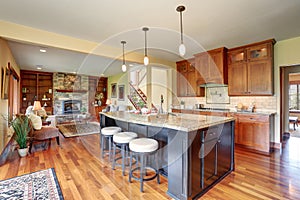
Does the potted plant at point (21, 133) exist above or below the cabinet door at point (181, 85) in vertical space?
below

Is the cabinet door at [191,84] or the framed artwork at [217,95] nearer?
the framed artwork at [217,95]

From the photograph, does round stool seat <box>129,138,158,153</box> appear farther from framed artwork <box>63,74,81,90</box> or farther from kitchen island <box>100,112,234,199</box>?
framed artwork <box>63,74,81,90</box>

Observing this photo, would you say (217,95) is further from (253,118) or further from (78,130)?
(78,130)

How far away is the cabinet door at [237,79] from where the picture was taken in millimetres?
4156

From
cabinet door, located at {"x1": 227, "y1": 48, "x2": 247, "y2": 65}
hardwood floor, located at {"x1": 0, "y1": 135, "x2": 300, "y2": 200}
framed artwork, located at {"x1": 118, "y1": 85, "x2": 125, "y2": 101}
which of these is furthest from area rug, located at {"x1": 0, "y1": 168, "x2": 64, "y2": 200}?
framed artwork, located at {"x1": 118, "y1": 85, "x2": 125, "y2": 101}

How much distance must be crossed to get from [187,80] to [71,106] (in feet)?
23.2

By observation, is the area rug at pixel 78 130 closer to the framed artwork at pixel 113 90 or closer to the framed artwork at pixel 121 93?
the framed artwork at pixel 121 93

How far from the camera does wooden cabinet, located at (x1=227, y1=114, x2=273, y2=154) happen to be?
356 centimetres

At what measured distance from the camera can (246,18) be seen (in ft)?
9.02

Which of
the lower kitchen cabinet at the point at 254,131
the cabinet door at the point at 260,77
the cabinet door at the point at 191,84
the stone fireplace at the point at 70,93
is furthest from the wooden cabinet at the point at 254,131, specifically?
the stone fireplace at the point at 70,93

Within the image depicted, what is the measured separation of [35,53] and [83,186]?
4.59 m

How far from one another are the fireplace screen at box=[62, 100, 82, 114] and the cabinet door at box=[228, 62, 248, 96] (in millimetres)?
8210

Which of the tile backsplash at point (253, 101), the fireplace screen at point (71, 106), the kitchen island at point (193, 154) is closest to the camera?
the kitchen island at point (193, 154)

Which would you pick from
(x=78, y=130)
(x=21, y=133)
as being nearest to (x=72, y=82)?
(x=78, y=130)
